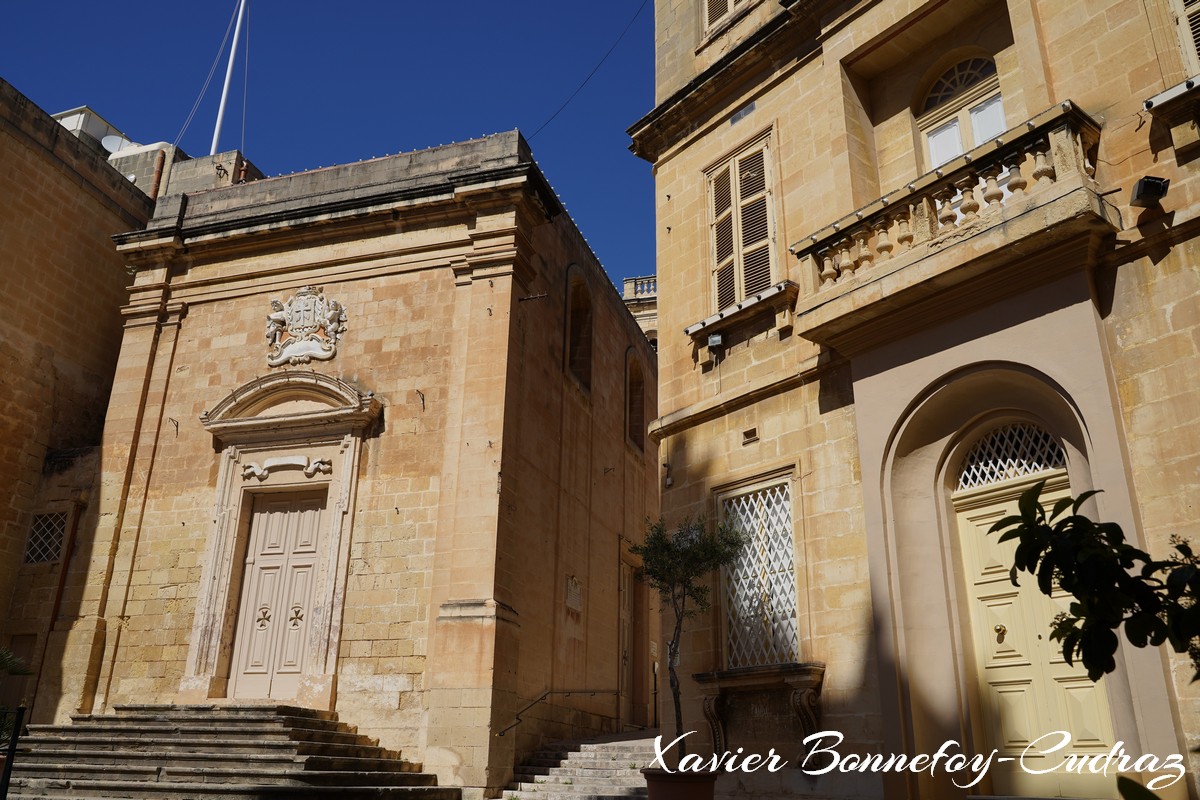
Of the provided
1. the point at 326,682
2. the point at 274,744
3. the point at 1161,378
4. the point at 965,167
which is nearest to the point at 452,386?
the point at 326,682

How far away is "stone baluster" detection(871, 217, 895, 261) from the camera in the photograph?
8.16m

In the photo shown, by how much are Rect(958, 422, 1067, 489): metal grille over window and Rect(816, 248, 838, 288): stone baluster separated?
193 centimetres

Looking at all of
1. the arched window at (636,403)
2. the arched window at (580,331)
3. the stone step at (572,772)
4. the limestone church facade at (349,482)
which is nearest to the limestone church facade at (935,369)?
the stone step at (572,772)

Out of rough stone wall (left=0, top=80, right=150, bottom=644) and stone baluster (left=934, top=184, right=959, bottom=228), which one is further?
rough stone wall (left=0, top=80, right=150, bottom=644)

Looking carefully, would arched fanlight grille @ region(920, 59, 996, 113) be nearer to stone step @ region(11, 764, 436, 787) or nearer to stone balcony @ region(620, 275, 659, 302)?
stone step @ region(11, 764, 436, 787)

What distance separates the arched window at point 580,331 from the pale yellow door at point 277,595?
5274 mm

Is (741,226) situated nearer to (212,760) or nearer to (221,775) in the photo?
(221,775)

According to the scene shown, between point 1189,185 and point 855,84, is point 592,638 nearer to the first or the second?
point 855,84

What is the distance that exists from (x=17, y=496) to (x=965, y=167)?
13653 mm

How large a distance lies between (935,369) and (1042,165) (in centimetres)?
175

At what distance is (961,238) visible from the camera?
736 cm

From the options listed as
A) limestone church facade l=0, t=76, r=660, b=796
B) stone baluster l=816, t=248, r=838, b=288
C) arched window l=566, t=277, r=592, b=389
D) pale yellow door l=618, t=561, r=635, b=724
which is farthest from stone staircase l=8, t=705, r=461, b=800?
arched window l=566, t=277, r=592, b=389

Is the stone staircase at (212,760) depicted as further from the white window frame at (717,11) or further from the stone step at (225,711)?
the white window frame at (717,11)

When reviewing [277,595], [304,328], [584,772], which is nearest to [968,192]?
[584,772]
